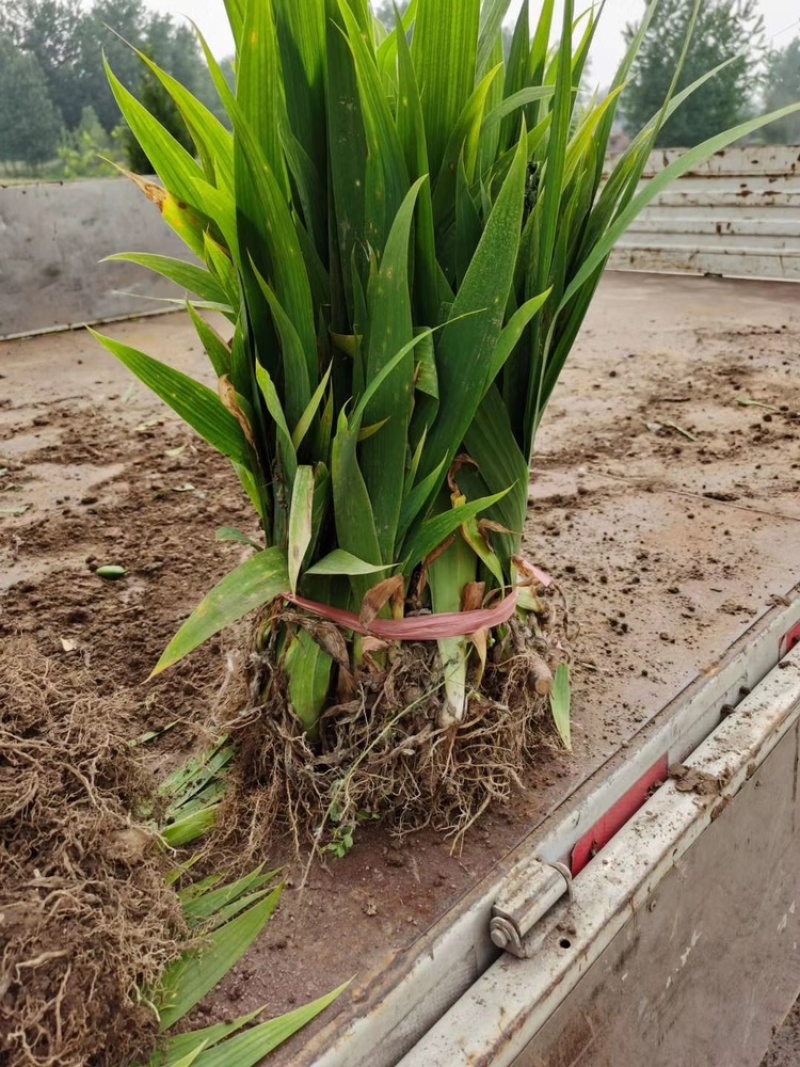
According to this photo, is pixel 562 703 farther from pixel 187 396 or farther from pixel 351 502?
pixel 187 396

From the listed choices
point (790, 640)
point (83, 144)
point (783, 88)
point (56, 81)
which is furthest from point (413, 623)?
point (83, 144)

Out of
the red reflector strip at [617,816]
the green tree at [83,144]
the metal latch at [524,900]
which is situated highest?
the green tree at [83,144]

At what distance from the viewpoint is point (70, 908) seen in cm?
80

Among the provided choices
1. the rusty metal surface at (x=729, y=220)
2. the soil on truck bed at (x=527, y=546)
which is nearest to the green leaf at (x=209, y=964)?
the soil on truck bed at (x=527, y=546)

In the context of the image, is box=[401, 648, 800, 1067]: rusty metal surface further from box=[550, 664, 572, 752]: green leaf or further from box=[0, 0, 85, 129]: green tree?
box=[0, 0, 85, 129]: green tree

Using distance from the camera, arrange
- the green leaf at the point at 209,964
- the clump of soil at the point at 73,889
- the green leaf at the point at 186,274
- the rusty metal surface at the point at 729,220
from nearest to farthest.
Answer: the clump of soil at the point at 73,889, the green leaf at the point at 209,964, the green leaf at the point at 186,274, the rusty metal surface at the point at 729,220

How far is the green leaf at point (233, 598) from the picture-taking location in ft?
3.00

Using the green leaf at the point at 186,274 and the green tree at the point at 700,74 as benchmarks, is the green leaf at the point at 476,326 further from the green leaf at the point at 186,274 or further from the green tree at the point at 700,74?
the green tree at the point at 700,74

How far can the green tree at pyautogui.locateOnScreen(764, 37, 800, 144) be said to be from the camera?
550cm

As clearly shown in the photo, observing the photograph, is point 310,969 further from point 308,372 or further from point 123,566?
point 123,566

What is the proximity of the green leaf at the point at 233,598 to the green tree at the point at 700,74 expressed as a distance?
8755mm

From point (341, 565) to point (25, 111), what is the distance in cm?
797

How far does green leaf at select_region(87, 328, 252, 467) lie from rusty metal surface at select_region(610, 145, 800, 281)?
513 centimetres

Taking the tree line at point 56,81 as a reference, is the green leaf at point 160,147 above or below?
below
